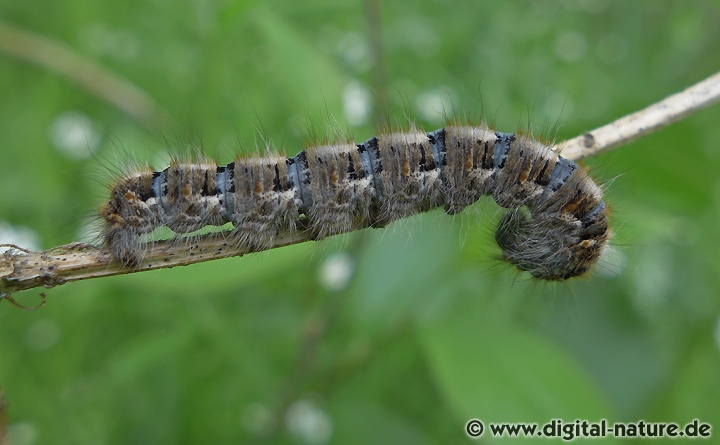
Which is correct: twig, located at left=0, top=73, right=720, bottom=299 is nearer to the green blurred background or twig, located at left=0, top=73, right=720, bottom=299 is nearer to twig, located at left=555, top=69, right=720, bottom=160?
twig, located at left=555, top=69, right=720, bottom=160

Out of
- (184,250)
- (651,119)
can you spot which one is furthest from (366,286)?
(651,119)

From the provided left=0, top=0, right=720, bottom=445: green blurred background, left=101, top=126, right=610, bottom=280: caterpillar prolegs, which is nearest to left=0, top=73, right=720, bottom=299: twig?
left=101, top=126, right=610, bottom=280: caterpillar prolegs

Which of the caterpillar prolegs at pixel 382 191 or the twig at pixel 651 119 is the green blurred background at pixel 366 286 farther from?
the twig at pixel 651 119

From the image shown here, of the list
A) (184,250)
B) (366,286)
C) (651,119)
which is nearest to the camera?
(184,250)

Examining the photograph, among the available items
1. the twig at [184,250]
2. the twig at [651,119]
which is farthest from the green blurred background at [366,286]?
the twig at [651,119]

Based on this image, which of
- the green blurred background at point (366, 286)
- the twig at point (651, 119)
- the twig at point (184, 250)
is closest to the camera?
the twig at point (184, 250)

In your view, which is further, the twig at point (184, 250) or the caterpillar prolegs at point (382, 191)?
the caterpillar prolegs at point (382, 191)

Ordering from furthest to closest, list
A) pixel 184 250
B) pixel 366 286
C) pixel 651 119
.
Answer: pixel 366 286
pixel 651 119
pixel 184 250

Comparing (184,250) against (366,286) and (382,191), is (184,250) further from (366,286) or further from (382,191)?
(366,286)
